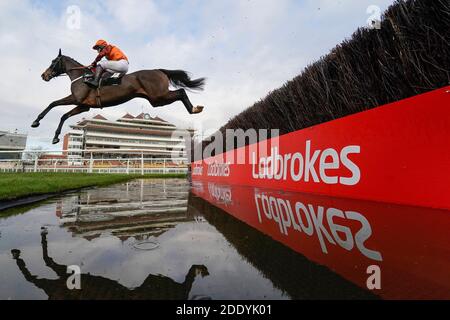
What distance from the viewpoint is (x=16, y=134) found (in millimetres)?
19469

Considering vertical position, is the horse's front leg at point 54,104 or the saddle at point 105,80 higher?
the saddle at point 105,80

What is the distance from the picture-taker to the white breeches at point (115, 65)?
5117 mm

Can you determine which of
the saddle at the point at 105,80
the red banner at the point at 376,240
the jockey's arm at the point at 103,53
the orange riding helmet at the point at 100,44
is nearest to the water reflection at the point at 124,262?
the red banner at the point at 376,240

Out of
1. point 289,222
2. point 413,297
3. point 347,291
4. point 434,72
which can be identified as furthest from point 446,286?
point 434,72

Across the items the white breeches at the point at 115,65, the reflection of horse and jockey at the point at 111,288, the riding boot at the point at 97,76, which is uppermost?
the white breeches at the point at 115,65

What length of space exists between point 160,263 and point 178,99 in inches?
174

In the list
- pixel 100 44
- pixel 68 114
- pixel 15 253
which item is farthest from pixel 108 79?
pixel 15 253

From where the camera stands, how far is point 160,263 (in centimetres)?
161

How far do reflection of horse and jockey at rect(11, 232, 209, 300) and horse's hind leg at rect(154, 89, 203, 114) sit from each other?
4336 mm

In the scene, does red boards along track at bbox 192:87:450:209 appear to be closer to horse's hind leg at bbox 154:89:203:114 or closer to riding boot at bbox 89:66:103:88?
horse's hind leg at bbox 154:89:203:114

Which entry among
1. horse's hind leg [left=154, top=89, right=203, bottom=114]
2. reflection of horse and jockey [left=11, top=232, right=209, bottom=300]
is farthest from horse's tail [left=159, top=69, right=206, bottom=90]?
reflection of horse and jockey [left=11, top=232, right=209, bottom=300]

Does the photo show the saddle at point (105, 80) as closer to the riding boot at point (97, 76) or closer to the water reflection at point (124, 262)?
the riding boot at point (97, 76)

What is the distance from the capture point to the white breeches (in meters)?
5.12

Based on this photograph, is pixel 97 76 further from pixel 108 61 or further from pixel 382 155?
pixel 382 155
